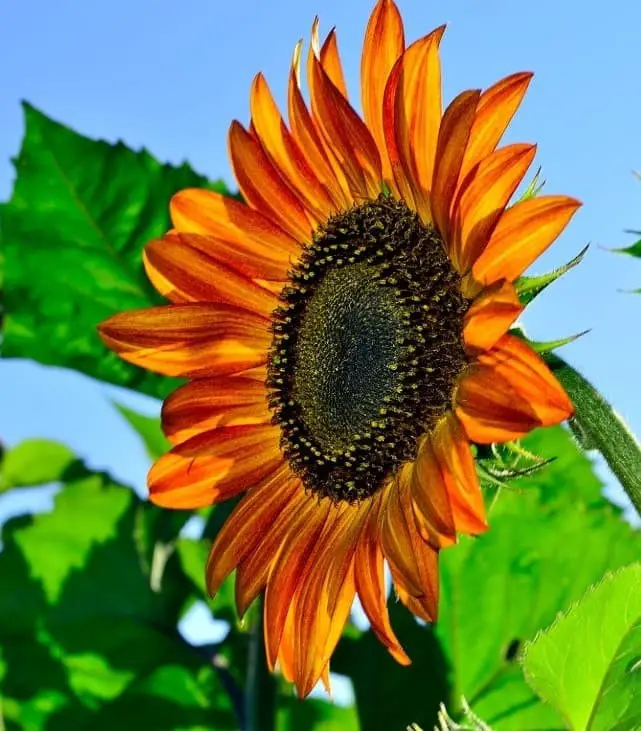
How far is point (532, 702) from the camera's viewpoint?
182cm

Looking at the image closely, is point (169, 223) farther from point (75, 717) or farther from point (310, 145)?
point (75, 717)

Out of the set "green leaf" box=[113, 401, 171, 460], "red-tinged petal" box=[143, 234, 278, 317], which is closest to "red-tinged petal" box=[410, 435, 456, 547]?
"red-tinged petal" box=[143, 234, 278, 317]

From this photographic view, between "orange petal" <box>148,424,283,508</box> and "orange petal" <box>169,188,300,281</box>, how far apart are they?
24 centimetres

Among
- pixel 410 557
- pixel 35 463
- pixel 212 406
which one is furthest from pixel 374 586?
pixel 35 463

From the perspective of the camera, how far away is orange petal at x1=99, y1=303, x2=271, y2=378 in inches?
65.1

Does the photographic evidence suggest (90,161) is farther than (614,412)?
Yes

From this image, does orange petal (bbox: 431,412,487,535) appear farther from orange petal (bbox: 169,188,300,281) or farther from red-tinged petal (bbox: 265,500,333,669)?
orange petal (bbox: 169,188,300,281)

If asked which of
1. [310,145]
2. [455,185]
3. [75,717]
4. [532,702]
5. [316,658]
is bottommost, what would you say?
[75,717]

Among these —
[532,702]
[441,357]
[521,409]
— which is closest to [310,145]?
A: [441,357]

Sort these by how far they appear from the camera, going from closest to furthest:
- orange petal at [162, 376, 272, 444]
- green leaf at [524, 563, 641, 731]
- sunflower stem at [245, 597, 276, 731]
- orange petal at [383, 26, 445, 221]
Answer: green leaf at [524, 563, 641, 731], orange petal at [383, 26, 445, 221], orange petal at [162, 376, 272, 444], sunflower stem at [245, 597, 276, 731]

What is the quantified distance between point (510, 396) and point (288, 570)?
516 millimetres

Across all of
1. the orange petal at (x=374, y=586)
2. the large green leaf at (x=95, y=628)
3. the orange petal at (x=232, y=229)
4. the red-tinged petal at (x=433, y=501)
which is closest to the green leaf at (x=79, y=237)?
the large green leaf at (x=95, y=628)

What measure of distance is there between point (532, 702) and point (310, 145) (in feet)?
2.98

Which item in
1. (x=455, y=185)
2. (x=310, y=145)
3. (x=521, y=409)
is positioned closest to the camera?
(x=521, y=409)
